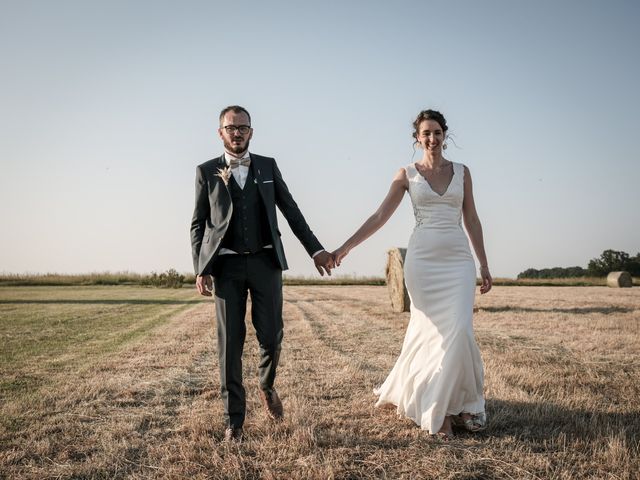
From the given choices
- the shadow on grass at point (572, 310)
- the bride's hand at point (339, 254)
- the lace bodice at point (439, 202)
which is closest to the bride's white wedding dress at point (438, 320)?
the lace bodice at point (439, 202)

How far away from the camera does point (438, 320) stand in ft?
16.4

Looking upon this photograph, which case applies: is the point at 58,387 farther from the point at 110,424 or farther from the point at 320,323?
the point at 320,323

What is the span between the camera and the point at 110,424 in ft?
16.1

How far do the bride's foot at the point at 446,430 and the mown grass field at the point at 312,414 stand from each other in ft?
0.30

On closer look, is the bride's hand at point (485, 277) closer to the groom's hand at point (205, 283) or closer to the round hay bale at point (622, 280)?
the groom's hand at point (205, 283)

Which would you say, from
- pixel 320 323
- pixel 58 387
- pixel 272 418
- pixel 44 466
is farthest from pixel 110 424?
pixel 320 323

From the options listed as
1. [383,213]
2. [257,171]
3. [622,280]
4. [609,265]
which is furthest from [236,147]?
[609,265]

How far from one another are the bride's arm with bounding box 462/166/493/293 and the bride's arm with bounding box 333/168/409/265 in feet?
1.97

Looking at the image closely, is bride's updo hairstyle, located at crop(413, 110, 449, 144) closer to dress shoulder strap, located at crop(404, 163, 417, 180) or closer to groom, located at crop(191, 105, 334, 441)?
dress shoulder strap, located at crop(404, 163, 417, 180)

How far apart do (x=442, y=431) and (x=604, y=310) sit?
39.8 feet

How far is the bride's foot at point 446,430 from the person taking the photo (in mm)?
4464

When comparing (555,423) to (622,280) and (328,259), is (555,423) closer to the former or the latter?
(328,259)

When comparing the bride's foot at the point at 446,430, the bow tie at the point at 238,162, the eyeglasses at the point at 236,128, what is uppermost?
the eyeglasses at the point at 236,128

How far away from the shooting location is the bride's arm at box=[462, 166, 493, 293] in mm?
5438
